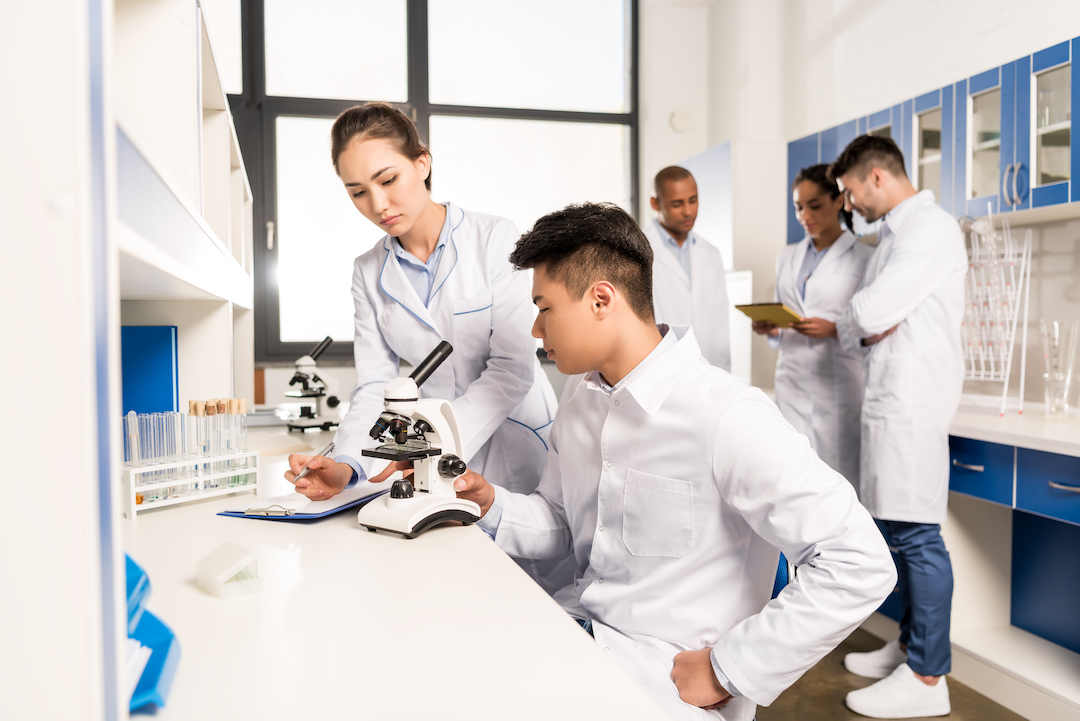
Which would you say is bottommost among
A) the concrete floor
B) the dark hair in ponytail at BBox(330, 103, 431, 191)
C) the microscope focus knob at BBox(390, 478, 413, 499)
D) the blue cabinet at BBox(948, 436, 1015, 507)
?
the concrete floor

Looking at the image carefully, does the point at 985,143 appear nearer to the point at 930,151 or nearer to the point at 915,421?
the point at 930,151

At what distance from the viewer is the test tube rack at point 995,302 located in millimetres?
2545

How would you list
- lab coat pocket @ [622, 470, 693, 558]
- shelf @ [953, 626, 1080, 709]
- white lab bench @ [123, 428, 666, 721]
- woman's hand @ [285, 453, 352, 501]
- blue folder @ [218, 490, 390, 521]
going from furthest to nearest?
shelf @ [953, 626, 1080, 709]
woman's hand @ [285, 453, 352, 501]
blue folder @ [218, 490, 390, 521]
lab coat pocket @ [622, 470, 693, 558]
white lab bench @ [123, 428, 666, 721]

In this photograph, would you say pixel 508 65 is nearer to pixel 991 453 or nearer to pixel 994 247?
pixel 994 247

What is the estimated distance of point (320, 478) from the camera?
1.43 m

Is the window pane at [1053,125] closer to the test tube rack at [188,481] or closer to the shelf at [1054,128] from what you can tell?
the shelf at [1054,128]

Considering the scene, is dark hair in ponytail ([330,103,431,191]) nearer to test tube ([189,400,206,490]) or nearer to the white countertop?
test tube ([189,400,206,490])

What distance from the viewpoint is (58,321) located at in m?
0.45

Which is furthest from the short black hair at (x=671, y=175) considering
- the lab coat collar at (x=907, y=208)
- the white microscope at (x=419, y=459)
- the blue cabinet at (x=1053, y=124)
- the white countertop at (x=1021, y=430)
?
the white microscope at (x=419, y=459)

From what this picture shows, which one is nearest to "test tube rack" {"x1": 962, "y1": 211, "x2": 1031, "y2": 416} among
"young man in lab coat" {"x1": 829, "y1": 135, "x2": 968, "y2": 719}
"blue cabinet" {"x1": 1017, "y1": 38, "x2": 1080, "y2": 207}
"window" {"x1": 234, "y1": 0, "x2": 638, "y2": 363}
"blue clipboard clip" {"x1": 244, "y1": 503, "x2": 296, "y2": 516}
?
"blue cabinet" {"x1": 1017, "y1": 38, "x2": 1080, "y2": 207}

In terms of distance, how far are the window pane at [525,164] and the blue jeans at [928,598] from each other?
3081 millimetres

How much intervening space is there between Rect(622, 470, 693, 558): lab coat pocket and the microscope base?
26cm

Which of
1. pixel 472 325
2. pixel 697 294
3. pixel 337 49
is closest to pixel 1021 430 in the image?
pixel 697 294

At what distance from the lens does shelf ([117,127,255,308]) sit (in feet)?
1.80
